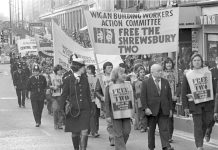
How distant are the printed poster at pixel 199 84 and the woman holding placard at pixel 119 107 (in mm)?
1153

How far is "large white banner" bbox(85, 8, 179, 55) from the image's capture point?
38.7 feet

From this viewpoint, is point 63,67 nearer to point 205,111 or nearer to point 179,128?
point 179,128

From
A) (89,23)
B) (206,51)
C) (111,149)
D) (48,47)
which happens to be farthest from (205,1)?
(111,149)

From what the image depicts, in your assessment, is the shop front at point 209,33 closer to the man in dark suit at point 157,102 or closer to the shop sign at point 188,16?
the shop sign at point 188,16

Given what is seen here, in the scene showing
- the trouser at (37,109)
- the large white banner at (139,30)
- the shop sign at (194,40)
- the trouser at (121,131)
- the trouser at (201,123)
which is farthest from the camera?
the shop sign at (194,40)

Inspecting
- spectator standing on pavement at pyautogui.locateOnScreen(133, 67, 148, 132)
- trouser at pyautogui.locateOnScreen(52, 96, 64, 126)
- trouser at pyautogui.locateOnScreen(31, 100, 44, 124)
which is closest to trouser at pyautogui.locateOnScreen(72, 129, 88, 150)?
spectator standing on pavement at pyautogui.locateOnScreen(133, 67, 148, 132)

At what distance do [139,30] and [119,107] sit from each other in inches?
122

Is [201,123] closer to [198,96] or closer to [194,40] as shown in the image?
[198,96]

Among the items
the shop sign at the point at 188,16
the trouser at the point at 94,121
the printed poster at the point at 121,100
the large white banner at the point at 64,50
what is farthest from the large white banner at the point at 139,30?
the shop sign at the point at 188,16

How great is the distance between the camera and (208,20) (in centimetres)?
2072

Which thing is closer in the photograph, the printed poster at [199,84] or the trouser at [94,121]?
the printed poster at [199,84]

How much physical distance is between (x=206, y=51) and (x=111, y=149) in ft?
39.3

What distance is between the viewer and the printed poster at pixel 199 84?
32.2ft

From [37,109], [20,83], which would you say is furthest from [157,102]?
[20,83]
